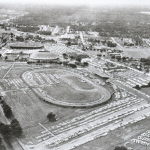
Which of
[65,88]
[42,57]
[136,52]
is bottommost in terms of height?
[65,88]

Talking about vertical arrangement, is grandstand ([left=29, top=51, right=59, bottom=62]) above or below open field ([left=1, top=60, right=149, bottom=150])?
above

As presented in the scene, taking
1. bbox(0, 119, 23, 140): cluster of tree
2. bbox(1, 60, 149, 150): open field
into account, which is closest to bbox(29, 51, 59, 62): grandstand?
bbox(1, 60, 149, 150): open field

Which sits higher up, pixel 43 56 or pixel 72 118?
pixel 43 56

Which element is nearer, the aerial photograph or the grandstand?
the aerial photograph

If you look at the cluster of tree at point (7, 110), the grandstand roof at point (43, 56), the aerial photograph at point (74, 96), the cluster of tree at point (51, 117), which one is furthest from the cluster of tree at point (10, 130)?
the grandstand roof at point (43, 56)

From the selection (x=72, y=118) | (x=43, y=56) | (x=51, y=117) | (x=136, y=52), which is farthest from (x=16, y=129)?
(x=136, y=52)

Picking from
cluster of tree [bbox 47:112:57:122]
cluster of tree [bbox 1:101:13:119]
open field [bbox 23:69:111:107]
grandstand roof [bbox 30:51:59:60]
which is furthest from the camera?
grandstand roof [bbox 30:51:59:60]

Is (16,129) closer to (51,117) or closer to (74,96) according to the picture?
(51,117)

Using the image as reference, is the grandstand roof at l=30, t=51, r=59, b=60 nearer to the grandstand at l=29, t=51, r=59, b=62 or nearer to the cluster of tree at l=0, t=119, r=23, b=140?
the grandstand at l=29, t=51, r=59, b=62

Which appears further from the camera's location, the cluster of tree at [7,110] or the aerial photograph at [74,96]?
the cluster of tree at [7,110]

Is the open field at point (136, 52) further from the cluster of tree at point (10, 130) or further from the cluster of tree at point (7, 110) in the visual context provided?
the cluster of tree at point (10, 130)

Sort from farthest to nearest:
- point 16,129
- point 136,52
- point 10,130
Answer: point 136,52 → point 16,129 → point 10,130
